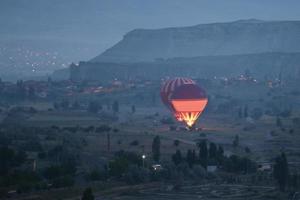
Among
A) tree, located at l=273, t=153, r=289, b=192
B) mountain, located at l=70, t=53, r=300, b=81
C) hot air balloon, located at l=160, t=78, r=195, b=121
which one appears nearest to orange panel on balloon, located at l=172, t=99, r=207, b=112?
hot air balloon, located at l=160, t=78, r=195, b=121

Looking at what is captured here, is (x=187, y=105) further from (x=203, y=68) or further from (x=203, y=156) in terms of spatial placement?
(x=203, y=68)

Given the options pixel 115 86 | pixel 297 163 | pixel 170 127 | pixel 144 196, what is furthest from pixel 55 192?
pixel 115 86

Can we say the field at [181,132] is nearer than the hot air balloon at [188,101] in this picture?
Yes

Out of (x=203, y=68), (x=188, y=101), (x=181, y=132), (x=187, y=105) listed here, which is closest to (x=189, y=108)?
(x=187, y=105)

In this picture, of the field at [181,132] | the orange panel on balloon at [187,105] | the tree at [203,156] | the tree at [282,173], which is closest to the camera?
the tree at [282,173]

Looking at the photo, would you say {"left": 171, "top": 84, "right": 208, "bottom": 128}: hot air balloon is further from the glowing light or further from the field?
the field

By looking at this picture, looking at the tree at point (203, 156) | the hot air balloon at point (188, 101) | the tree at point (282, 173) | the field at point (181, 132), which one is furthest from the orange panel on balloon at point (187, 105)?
the tree at point (282, 173)

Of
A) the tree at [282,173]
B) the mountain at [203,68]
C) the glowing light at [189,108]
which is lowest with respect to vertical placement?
the tree at [282,173]

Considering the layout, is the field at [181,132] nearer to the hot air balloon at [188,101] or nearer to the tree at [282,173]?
the tree at [282,173]

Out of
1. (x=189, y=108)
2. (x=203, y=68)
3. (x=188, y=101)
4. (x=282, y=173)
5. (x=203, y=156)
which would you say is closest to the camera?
(x=282, y=173)
